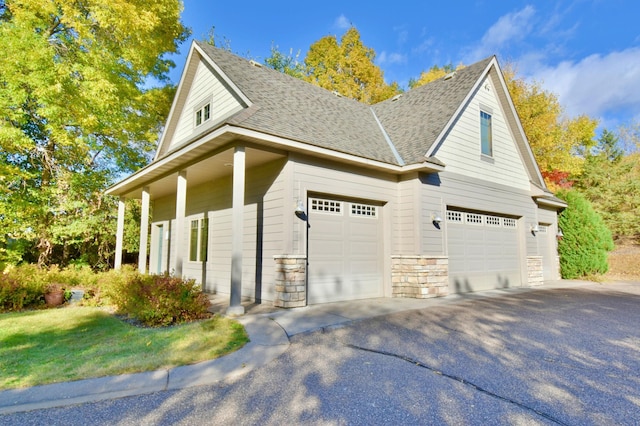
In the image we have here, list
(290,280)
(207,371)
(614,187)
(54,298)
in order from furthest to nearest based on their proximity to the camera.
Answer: (614,187) < (54,298) < (290,280) < (207,371)

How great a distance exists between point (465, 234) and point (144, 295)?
26.7 feet

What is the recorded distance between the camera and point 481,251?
33.6 ft

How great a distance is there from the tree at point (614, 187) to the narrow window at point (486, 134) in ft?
53.8

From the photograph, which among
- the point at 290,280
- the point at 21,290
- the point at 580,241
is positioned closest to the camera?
the point at 290,280

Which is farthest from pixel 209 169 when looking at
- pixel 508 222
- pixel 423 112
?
pixel 508 222

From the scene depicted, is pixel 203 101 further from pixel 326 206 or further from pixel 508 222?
pixel 508 222

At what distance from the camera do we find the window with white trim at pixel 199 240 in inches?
391

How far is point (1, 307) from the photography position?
22.9 feet

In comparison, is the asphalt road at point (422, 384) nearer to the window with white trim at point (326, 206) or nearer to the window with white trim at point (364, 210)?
the window with white trim at point (326, 206)

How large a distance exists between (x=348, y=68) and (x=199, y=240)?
54.6 ft

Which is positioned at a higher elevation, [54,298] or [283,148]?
[283,148]

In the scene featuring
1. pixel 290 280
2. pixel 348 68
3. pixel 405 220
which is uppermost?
pixel 348 68

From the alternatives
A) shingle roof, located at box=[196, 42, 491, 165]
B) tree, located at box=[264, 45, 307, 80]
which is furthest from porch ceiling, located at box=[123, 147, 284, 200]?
tree, located at box=[264, 45, 307, 80]

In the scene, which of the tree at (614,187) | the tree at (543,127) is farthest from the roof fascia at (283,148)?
the tree at (614,187)
